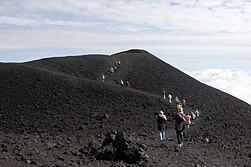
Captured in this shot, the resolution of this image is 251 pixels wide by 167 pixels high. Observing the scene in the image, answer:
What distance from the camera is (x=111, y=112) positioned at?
3023 cm

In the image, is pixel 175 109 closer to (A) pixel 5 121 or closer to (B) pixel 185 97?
(B) pixel 185 97

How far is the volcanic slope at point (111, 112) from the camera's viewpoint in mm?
21016

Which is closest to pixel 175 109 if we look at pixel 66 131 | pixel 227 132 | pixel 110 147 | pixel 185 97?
pixel 227 132

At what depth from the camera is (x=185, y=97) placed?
3975 centimetres

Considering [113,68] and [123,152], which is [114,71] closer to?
[113,68]

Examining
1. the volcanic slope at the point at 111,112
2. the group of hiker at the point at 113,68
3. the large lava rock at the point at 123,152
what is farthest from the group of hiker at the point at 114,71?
the large lava rock at the point at 123,152

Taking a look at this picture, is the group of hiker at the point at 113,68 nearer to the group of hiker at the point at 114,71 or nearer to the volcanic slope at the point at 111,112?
the group of hiker at the point at 114,71

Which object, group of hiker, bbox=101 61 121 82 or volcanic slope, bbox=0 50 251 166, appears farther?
group of hiker, bbox=101 61 121 82

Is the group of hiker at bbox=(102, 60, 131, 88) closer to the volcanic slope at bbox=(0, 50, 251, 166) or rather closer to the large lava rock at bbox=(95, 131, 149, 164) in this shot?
the volcanic slope at bbox=(0, 50, 251, 166)

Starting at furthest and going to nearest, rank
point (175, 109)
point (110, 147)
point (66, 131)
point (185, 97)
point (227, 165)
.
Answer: point (185, 97)
point (175, 109)
point (66, 131)
point (227, 165)
point (110, 147)

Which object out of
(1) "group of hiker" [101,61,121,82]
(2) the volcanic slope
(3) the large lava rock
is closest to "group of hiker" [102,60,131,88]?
(1) "group of hiker" [101,61,121,82]

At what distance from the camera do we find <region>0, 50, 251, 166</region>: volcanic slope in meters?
21.0

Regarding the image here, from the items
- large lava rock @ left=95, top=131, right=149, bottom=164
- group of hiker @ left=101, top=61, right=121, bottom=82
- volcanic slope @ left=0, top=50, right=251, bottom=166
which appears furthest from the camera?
group of hiker @ left=101, top=61, right=121, bottom=82

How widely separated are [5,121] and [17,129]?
1607mm
